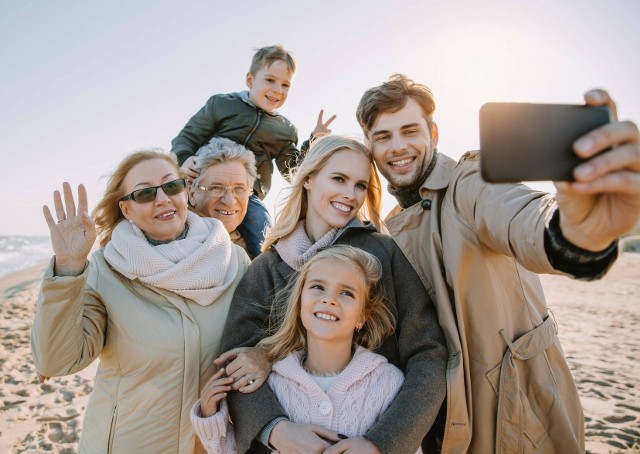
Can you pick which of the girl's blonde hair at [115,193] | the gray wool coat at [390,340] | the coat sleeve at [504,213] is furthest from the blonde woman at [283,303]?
the girl's blonde hair at [115,193]

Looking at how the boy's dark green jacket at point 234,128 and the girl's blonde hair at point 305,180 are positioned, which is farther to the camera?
the boy's dark green jacket at point 234,128

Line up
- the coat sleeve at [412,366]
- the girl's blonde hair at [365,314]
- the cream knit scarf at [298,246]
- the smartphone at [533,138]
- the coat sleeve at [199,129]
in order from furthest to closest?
the coat sleeve at [199,129] < the cream knit scarf at [298,246] < the girl's blonde hair at [365,314] < the coat sleeve at [412,366] < the smartphone at [533,138]

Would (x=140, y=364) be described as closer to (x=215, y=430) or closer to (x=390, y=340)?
(x=215, y=430)

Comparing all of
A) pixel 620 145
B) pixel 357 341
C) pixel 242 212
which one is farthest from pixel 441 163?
pixel 242 212

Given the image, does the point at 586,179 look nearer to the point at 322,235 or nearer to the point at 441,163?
the point at 441,163

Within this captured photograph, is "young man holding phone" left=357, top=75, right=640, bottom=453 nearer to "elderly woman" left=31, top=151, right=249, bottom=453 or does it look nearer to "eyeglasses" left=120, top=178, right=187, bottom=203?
"elderly woman" left=31, top=151, right=249, bottom=453

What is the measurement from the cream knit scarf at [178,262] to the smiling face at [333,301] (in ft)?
2.07

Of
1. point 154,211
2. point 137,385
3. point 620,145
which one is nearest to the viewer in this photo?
point 620,145

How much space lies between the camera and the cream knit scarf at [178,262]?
100 inches

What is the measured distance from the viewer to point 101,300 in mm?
2504

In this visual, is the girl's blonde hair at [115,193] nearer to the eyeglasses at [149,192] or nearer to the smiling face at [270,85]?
the eyeglasses at [149,192]

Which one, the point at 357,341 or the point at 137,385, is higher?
the point at 357,341

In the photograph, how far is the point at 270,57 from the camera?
4613 millimetres

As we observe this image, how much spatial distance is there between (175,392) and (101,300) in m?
0.69
